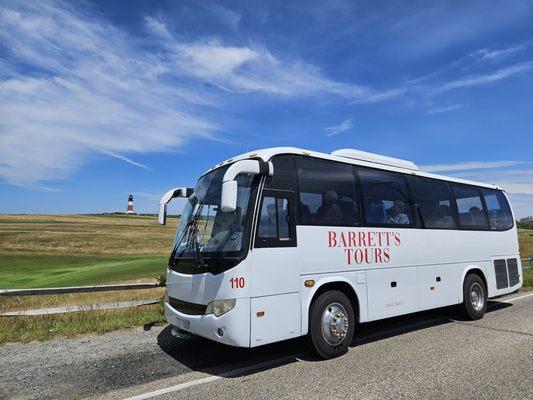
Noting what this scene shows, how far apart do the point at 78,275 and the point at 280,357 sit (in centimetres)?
2013

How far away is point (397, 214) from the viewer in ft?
26.2

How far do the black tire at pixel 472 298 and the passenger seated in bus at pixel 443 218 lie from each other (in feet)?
4.59

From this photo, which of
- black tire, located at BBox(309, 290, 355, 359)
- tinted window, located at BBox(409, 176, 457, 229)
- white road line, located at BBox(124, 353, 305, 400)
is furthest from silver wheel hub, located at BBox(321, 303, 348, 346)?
tinted window, located at BBox(409, 176, 457, 229)

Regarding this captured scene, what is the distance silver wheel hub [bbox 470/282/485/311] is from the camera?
9.45 metres

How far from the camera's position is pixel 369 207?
7.39 meters

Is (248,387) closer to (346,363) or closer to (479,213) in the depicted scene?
(346,363)

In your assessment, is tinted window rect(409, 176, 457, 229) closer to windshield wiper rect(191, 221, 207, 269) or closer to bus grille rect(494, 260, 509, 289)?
bus grille rect(494, 260, 509, 289)

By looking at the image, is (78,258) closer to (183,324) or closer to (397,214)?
(183,324)

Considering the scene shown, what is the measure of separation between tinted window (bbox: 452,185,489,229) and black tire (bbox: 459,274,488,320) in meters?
1.22

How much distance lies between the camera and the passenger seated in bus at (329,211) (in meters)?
6.59

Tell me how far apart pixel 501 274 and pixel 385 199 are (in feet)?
16.3

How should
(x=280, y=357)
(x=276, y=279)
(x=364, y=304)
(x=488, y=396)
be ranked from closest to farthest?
(x=488, y=396) < (x=276, y=279) < (x=280, y=357) < (x=364, y=304)

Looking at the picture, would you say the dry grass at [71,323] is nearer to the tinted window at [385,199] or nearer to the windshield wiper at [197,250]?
the windshield wiper at [197,250]

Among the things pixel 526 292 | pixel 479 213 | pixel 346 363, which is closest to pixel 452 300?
pixel 479 213
